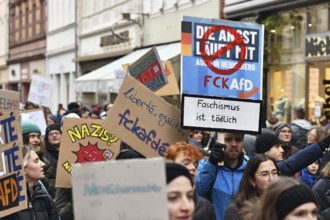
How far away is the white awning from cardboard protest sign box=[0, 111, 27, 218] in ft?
56.3

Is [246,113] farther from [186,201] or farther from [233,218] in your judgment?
[186,201]

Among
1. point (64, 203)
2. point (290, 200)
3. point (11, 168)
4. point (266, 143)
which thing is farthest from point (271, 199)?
point (266, 143)

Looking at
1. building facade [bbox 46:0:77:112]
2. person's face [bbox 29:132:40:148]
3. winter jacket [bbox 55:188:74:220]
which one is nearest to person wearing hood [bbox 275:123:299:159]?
person's face [bbox 29:132:40:148]

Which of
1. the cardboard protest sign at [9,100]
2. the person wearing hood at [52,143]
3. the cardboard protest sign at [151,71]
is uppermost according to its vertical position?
the cardboard protest sign at [151,71]

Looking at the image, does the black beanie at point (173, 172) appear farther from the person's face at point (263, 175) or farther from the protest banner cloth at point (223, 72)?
the protest banner cloth at point (223, 72)

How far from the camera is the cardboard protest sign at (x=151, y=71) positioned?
27.8 feet

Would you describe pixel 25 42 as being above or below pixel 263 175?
above

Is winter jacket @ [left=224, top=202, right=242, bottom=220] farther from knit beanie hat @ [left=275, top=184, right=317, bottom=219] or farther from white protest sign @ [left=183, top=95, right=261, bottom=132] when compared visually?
white protest sign @ [left=183, top=95, right=261, bottom=132]

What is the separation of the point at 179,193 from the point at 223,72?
3696 mm

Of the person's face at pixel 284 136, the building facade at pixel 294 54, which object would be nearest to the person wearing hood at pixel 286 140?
the person's face at pixel 284 136

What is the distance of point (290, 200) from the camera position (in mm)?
4445

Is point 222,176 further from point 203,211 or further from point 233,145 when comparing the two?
point 203,211

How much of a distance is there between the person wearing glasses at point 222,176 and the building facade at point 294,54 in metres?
10.7

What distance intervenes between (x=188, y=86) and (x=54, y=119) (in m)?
8.33
